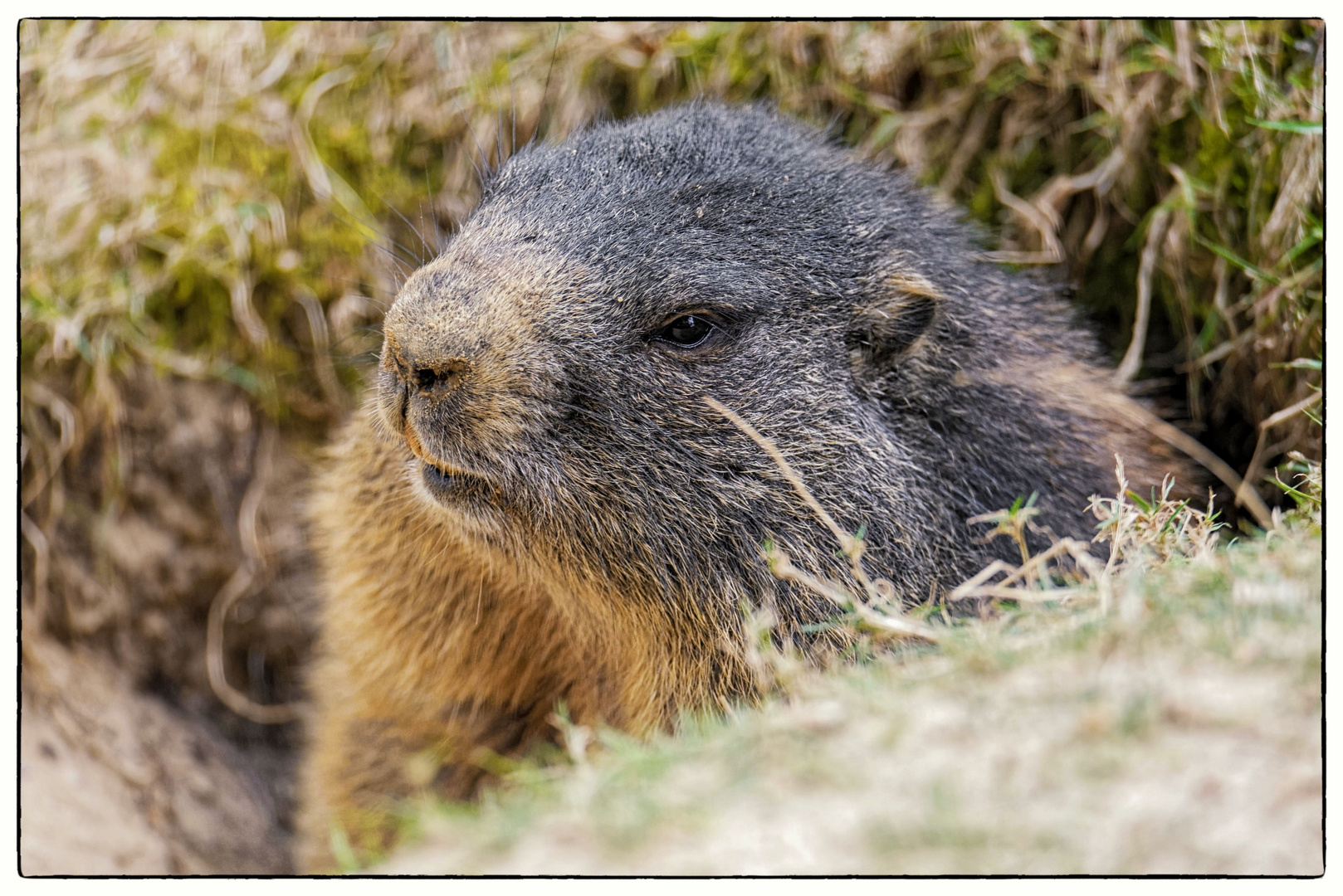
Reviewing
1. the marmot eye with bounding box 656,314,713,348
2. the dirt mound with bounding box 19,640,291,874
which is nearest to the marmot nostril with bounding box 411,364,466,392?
the marmot eye with bounding box 656,314,713,348

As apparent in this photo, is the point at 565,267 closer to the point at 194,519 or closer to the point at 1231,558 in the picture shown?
the point at 1231,558

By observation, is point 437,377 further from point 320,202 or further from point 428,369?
point 320,202

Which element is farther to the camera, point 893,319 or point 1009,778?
point 893,319

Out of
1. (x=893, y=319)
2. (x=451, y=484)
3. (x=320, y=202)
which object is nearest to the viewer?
(x=451, y=484)

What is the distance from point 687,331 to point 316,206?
237 cm

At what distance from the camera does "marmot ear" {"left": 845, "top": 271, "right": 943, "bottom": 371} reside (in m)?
2.73

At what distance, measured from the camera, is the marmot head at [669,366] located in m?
2.42

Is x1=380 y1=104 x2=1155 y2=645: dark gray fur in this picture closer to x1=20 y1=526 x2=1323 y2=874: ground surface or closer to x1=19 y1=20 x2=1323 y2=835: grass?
x1=20 y1=526 x2=1323 y2=874: ground surface

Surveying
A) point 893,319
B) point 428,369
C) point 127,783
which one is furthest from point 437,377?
point 127,783

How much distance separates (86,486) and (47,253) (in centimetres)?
86

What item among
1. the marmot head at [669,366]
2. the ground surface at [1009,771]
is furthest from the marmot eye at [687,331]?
the ground surface at [1009,771]

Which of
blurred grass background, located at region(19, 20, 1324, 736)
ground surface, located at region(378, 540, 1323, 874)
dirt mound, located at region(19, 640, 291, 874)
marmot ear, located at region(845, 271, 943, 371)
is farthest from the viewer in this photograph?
blurred grass background, located at region(19, 20, 1324, 736)

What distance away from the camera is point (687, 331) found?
8.49 feet

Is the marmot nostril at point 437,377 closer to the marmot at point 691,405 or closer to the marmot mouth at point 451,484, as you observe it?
the marmot at point 691,405
